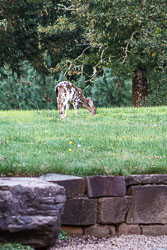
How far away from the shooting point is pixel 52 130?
10.7 meters

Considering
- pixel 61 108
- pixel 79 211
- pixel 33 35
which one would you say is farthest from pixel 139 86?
pixel 79 211

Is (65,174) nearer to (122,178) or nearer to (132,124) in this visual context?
(122,178)

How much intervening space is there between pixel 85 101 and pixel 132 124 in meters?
3.89

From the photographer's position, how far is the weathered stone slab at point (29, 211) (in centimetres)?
573

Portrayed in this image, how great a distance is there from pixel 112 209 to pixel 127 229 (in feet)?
1.26

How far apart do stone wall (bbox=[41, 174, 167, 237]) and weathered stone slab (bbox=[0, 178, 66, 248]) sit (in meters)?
0.48

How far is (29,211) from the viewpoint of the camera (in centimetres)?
579

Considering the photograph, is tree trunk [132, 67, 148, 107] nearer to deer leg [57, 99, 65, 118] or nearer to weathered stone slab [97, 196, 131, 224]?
deer leg [57, 99, 65, 118]

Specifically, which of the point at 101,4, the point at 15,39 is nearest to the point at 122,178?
the point at 101,4

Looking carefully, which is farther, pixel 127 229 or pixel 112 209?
pixel 127 229

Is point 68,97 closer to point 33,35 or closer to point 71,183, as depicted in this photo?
point 71,183

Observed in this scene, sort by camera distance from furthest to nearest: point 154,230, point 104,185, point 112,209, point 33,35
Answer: point 33,35, point 154,230, point 112,209, point 104,185

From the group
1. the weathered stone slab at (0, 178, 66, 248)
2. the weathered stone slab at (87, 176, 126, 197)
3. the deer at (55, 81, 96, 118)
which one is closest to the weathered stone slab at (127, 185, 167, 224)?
the weathered stone slab at (87, 176, 126, 197)

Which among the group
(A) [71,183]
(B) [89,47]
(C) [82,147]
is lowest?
(C) [82,147]
